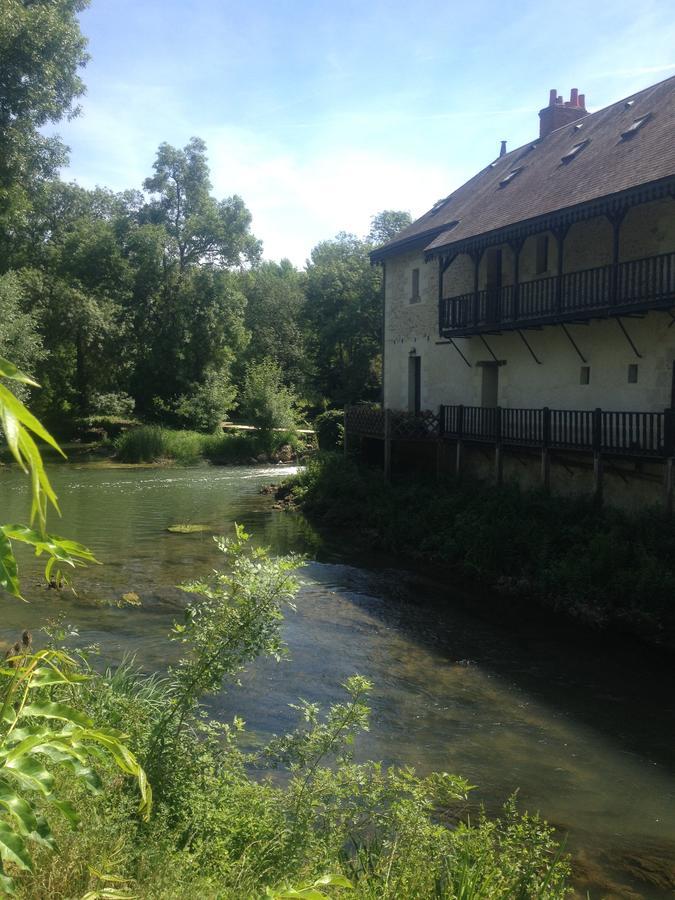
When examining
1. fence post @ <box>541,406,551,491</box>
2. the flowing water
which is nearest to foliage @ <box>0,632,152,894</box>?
the flowing water

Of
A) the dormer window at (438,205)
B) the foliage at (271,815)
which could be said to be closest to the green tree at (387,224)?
the dormer window at (438,205)

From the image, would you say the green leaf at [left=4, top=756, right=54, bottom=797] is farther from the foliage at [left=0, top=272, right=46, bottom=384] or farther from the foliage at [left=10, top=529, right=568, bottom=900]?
the foliage at [left=0, top=272, right=46, bottom=384]

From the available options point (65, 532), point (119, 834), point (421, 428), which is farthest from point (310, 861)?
point (421, 428)

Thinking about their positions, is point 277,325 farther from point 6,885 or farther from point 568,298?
point 6,885

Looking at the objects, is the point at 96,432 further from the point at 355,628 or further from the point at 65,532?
the point at 355,628

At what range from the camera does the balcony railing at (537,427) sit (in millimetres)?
14773

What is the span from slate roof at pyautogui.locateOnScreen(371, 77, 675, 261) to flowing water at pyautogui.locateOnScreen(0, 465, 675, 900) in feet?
29.8

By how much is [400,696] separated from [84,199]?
144 feet

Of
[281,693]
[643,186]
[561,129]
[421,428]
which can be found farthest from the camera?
[561,129]

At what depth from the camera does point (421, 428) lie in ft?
75.0

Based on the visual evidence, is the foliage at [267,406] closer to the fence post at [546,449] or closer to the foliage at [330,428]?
the foliage at [330,428]

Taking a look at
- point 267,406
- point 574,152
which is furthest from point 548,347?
point 267,406

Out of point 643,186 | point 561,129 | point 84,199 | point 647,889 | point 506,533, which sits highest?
point 84,199

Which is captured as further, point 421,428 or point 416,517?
point 421,428
